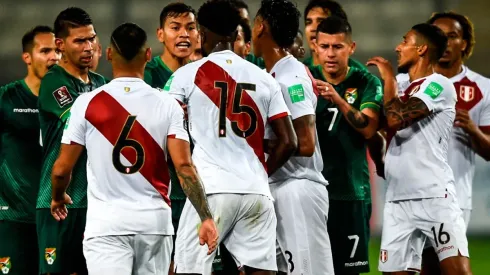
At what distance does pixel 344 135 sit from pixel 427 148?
0.77m

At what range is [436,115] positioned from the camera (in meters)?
7.30

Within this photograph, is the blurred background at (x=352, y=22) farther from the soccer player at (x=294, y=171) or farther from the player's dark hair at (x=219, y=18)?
the player's dark hair at (x=219, y=18)

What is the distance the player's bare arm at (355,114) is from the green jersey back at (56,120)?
5.78 ft

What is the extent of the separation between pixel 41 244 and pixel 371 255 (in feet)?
24.9

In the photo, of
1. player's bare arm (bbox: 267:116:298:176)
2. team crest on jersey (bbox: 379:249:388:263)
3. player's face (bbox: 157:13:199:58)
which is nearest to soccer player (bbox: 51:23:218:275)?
player's bare arm (bbox: 267:116:298:176)

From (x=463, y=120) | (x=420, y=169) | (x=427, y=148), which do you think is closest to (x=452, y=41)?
(x=463, y=120)

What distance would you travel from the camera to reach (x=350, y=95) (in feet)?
25.5

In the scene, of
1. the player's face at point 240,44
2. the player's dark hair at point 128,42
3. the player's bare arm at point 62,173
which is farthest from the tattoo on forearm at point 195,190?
the player's face at point 240,44

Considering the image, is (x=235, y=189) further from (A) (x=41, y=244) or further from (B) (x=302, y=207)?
(A) (x=41, y=244)

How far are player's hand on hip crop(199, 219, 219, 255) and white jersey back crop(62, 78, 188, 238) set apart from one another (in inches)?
15.5

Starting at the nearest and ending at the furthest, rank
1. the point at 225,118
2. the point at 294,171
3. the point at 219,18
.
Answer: the point at 225,118, the point at 219,18, the point at 294,171

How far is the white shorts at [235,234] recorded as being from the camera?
19.2ft

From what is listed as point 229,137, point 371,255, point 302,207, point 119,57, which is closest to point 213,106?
point 229,137

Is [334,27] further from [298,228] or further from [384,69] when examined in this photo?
[298,228]
